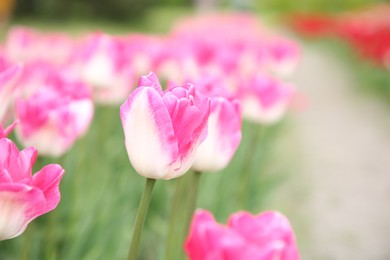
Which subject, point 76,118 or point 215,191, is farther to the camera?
point 215,191

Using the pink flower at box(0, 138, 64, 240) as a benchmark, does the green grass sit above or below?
below

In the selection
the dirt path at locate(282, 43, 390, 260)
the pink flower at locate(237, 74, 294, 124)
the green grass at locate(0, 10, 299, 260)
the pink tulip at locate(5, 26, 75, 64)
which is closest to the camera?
the green grass at locate(0, 10, 299, 260)

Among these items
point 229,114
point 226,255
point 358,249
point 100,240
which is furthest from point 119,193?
point 226,255

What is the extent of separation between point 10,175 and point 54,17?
1300 cm

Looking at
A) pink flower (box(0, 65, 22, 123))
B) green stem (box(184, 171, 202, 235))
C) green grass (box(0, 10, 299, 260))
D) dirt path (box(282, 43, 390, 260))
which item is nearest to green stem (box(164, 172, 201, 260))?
green stem (box(184, 171, 202, 235))

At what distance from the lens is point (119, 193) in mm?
1706

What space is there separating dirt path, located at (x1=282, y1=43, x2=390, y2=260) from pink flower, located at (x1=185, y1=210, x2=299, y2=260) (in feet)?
4.61

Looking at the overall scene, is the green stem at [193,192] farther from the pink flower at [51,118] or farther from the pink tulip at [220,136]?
the pink flower at [51,118]

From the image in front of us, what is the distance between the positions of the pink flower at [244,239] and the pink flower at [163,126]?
8cm

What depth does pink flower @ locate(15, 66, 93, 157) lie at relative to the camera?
1067mm

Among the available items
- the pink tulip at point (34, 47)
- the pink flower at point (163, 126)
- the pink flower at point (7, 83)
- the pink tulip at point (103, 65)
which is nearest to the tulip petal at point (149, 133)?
the pink flower at point (163, 126)

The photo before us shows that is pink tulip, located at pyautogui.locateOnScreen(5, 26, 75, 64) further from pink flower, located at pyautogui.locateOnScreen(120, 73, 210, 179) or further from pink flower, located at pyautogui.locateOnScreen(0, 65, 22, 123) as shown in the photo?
pink flower, located at pyautogui.locateOnScreen(120, 73, 210, 179)

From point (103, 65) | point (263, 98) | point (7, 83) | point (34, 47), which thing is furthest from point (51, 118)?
point (34, 47)

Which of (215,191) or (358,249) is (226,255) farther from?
(358,249)
